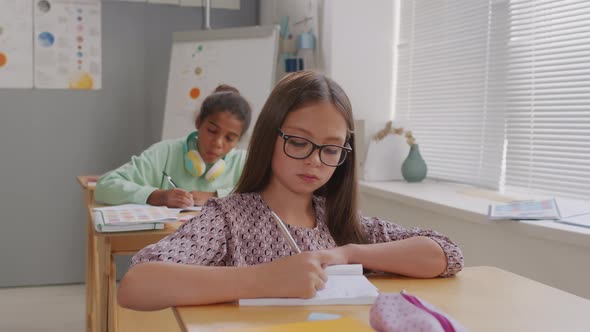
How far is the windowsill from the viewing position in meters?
1.96

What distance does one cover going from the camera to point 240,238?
4.20 ft

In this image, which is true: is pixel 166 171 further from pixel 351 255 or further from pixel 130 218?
pixel 351 255

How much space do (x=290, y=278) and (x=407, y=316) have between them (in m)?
0.27

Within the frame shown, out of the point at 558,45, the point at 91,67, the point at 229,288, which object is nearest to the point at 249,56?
the point at 91,67

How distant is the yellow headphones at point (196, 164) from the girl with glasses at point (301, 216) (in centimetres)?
134

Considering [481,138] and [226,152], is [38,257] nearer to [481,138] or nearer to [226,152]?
[226,152]

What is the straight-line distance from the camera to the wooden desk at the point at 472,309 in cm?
98

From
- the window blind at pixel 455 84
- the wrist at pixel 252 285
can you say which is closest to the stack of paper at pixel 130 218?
the wrist at pixel 252 285

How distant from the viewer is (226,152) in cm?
270

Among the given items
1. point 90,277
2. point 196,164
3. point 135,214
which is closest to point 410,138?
point 196,164

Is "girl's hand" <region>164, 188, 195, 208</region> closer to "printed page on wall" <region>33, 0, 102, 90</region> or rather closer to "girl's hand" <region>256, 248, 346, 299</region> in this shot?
"girl's hand" <region>256, 248, 346, 299</region>

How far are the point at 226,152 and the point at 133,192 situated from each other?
42 centimetres

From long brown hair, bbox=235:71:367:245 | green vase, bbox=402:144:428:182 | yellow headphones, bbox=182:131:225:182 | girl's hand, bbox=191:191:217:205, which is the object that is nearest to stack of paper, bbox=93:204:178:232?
girl's hand, bbox=191:191:217:205

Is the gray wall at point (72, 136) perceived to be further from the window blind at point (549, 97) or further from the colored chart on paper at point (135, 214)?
the window blind at point (549, 97)
